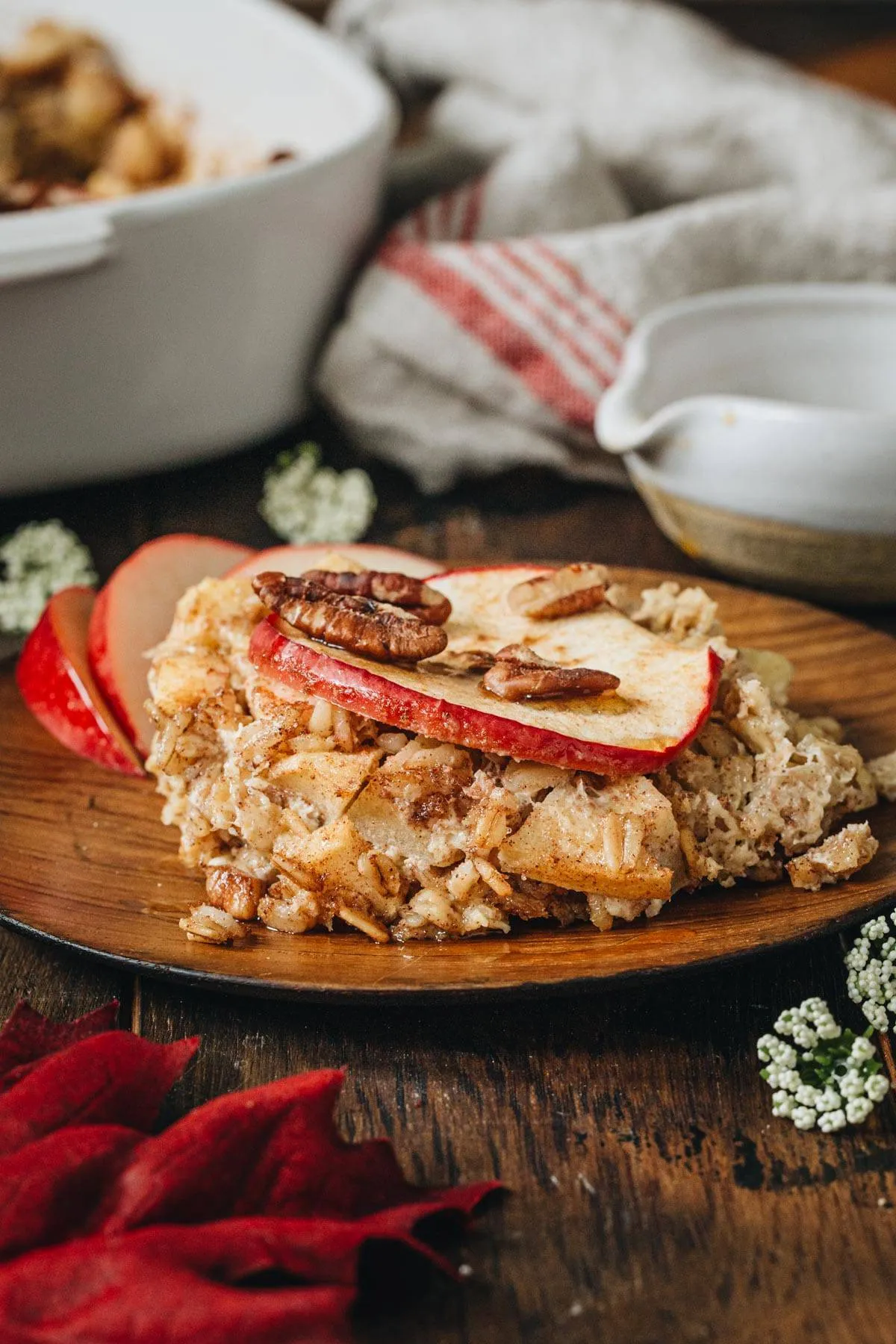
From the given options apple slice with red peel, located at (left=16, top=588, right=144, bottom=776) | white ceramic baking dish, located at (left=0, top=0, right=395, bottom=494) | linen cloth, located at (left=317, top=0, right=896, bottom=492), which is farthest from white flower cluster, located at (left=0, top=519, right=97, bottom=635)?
linen cloth, located at (left=317, top=0, right=896, bottom=492)

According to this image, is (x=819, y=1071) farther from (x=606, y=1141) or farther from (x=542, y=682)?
(x=542, y=682)

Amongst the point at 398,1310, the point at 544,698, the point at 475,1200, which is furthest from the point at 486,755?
the point at 398,1310

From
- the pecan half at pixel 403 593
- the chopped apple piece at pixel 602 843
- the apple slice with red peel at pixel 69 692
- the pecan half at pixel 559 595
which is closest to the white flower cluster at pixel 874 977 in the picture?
the chopped apple piece at pixel 602 843

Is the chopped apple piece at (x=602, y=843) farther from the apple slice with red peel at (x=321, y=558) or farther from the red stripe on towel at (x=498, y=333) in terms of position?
the red stripe on towel at (x=498, y=333)

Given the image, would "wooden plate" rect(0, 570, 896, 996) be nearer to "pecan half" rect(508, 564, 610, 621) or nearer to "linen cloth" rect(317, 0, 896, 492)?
"pecan half" rect(508, 564, 610, 621)

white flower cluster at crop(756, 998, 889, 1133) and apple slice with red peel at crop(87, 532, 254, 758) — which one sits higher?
white flower cluster at crop(756, 998, 889, 1133)

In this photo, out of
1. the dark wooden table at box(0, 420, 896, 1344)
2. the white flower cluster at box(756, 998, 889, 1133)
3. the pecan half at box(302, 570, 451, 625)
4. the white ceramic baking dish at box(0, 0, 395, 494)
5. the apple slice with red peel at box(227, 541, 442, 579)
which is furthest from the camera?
the white ceramic baking dish at box(0, 0, 395, 494)

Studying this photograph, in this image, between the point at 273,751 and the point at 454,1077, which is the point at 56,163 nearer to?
the point at 273,751

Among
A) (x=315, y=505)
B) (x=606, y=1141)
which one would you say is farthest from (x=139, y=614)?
(x=606, y=1141)
